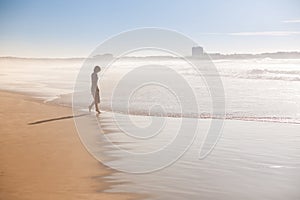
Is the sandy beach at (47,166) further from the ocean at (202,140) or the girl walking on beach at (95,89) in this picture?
the girl walking on beach at (95,89)

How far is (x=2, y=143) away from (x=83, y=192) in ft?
9.12

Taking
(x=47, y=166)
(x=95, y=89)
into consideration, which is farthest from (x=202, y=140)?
(x=95, y=89)

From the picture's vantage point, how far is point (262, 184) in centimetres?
424

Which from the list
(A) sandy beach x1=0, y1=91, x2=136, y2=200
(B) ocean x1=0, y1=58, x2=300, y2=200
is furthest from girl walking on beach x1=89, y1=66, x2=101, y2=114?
(A) sandy beach x1=0, y1=91, x2=136, y2=200

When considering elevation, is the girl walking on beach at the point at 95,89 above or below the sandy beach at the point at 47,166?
above

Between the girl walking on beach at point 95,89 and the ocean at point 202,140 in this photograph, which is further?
the girl walking on beach at point 95,89

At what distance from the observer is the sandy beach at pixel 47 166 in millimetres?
3875

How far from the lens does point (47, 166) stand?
4836 mm

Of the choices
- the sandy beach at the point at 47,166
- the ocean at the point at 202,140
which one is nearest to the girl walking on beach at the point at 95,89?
the ocean at the point at 202,140

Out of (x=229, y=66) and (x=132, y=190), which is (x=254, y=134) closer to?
(x=132, y=190)

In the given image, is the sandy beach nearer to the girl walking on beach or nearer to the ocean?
the ocean

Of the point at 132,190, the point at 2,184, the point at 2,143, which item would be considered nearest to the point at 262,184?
the point at 132,190

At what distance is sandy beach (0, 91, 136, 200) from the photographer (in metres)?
3.88

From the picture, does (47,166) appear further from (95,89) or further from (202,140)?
(95,89)
